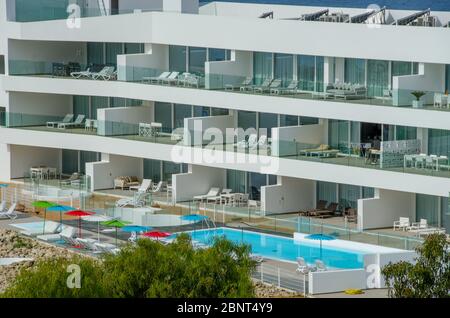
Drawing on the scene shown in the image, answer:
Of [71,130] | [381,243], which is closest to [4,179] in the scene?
[71,130]

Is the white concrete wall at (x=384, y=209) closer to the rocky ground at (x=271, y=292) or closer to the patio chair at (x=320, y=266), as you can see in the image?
the patio chair at (x=320, y=266)

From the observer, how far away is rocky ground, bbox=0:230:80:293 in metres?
46.3

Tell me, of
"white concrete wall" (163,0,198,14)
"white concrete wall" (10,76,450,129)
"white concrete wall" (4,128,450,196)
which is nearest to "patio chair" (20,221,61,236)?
"white concrete wall" (4,128,450,196)

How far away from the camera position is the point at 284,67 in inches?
2190

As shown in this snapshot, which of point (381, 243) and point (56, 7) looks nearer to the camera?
point (381, 243)

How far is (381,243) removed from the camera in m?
46.0

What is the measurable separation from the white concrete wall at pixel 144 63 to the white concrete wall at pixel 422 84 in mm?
11195

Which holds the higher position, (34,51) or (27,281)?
(34,51)

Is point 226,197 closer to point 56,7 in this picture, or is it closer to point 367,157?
point 367,157

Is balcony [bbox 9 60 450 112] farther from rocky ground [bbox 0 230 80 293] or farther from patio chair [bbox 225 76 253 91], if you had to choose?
rocky ground [bbox 0 230 80 293]

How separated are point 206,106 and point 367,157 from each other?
7705 millimetres

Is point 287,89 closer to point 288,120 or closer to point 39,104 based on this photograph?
point 288,120

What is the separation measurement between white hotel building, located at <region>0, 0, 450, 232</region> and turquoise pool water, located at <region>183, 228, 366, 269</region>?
12.3 feet
